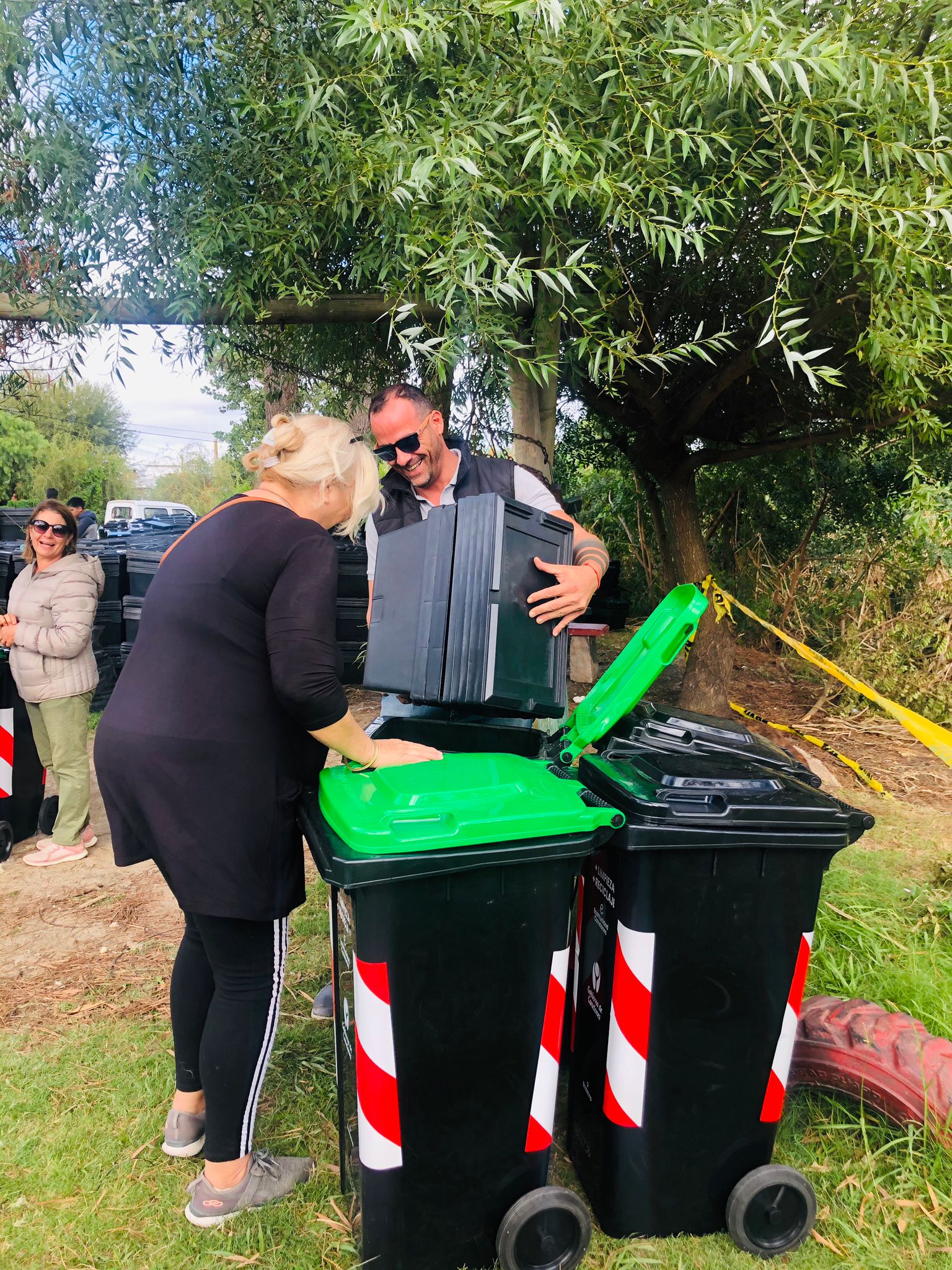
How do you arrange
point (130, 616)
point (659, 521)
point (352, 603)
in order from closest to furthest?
point (130, 616), point (352, 603), point (659, 521)

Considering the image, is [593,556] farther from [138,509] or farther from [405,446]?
[138,509]

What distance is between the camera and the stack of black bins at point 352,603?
6.28 metres

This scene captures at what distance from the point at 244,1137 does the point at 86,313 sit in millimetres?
3821

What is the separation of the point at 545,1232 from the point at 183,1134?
0.98 metres

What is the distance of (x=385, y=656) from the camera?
228 centimetres

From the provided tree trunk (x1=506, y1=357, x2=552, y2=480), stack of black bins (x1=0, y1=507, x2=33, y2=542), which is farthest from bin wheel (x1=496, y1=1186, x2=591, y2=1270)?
stack of black bins (x1=0, y1=507, x2=33, y2=542)

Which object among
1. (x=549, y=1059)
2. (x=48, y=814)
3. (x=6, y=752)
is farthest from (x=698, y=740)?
(x=48, y=814)

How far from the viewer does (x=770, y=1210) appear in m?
1.77

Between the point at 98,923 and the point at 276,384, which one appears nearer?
the point at 98,923

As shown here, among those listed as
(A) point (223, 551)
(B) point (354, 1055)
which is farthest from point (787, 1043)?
(A) point (223, 551)

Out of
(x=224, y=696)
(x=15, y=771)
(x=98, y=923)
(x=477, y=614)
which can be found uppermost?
(x=477, y=614)

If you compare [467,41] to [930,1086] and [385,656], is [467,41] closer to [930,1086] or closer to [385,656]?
Result: [385,656]

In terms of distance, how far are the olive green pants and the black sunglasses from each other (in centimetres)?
77

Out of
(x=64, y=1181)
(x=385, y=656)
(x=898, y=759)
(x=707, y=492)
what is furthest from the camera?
(x=707, y=492)
